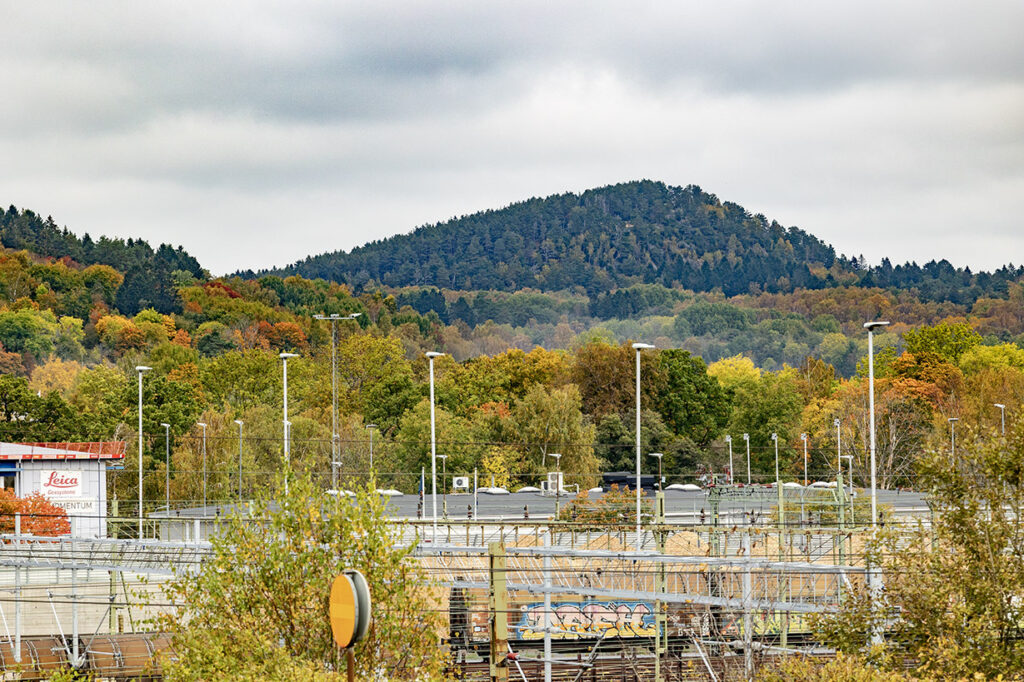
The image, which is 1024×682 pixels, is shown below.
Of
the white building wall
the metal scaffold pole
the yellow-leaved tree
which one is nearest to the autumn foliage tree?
the white building wall

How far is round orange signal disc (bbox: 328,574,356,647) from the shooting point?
14.1m

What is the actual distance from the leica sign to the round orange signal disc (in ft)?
162

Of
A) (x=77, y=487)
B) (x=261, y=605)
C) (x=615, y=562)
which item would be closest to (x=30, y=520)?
(x=77, y=487)

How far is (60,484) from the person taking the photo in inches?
2366

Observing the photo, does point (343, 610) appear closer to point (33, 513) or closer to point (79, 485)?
point (33, 513)

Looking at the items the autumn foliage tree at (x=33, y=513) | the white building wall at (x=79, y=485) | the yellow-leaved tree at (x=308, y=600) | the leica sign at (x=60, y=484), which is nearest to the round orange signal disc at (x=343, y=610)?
the yellow-leaved tree at (x=308, y=600)

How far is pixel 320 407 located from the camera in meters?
104

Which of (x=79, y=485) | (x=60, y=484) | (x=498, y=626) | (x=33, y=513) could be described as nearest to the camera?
(x=498, y=626)

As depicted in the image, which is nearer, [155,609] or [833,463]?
[155,609]

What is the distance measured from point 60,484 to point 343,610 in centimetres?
4987

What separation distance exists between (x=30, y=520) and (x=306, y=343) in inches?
4271

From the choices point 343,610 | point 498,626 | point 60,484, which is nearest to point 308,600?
point 343,610

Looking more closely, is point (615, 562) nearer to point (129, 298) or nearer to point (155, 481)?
point (155, 481)

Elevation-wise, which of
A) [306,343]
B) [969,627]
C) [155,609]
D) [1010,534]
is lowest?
[155,609]
